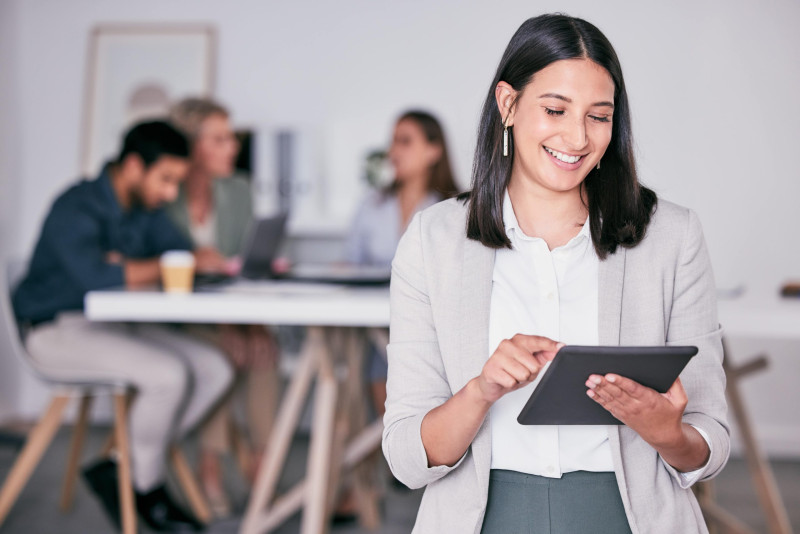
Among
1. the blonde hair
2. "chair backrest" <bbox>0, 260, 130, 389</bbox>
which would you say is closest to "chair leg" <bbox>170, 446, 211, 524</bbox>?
"chair backrest" <bbox>0, 260, 130, 389</bbox>

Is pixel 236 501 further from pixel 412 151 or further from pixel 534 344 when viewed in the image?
pixel 534 344

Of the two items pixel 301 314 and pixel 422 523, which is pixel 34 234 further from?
pixel 422 523

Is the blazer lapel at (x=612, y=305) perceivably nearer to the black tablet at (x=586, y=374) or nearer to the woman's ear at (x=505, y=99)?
the black tablet at (x=586, y=374)

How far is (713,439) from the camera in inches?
44.2

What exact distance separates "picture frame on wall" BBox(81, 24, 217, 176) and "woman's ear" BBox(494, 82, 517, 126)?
10.7ft

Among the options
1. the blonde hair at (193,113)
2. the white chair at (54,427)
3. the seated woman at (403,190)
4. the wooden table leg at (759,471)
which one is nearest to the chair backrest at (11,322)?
the white chair at (54,427)

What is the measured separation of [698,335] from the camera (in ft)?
3.82

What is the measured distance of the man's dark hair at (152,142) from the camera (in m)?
2.97

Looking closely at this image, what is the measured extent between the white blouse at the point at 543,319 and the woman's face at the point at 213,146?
259 centimetres

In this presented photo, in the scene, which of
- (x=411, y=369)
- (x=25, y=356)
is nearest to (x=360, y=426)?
(x=25, y=356)

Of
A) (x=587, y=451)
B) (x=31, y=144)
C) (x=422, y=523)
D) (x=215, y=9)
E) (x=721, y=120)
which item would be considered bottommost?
(x=422, y=523)

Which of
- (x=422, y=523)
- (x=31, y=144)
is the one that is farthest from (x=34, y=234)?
(x=422, y=523)

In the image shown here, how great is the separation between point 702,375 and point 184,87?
11.8 feet

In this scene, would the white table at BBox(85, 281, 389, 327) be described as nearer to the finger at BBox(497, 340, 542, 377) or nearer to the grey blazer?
the grey blazer
